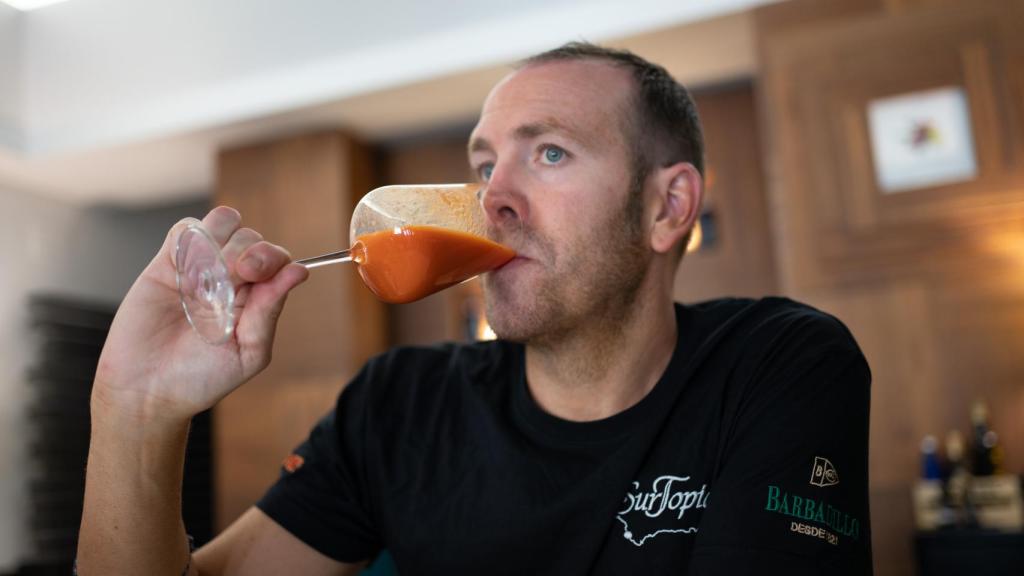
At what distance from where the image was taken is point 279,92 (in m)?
4.01

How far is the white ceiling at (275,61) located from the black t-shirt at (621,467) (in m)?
2.37

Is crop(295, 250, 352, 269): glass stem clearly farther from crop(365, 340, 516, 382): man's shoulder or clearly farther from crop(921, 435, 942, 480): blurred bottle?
crop(921, 435, 942, 480): blurred bottle

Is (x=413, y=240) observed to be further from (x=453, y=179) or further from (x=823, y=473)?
(x=453, y=179)

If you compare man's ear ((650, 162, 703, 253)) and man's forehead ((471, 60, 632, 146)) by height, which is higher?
man's forehead ((471, 60, 632, 146))

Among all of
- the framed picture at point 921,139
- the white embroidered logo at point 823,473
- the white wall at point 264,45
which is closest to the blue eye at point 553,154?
the white embroidered logo at point 823,473

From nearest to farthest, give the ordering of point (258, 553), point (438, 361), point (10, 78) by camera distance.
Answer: point (258, 553), point (438, 361), point (10, 78)

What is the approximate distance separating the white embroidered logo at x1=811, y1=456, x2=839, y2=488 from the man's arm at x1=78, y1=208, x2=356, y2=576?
63 centimetres

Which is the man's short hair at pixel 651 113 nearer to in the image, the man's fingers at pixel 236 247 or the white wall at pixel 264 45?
the man's fingers at pixel 236 247

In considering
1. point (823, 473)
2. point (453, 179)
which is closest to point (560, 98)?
point (823, 473)

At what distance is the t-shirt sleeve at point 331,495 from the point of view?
127 centimetres

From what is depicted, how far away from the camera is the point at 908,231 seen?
118 inches

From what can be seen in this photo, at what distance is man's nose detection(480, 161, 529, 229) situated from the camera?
45.6 inches

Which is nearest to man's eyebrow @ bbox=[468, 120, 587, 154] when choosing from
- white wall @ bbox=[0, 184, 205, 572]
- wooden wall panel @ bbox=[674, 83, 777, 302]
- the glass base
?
the glass base

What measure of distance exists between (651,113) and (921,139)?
1.97 meters
